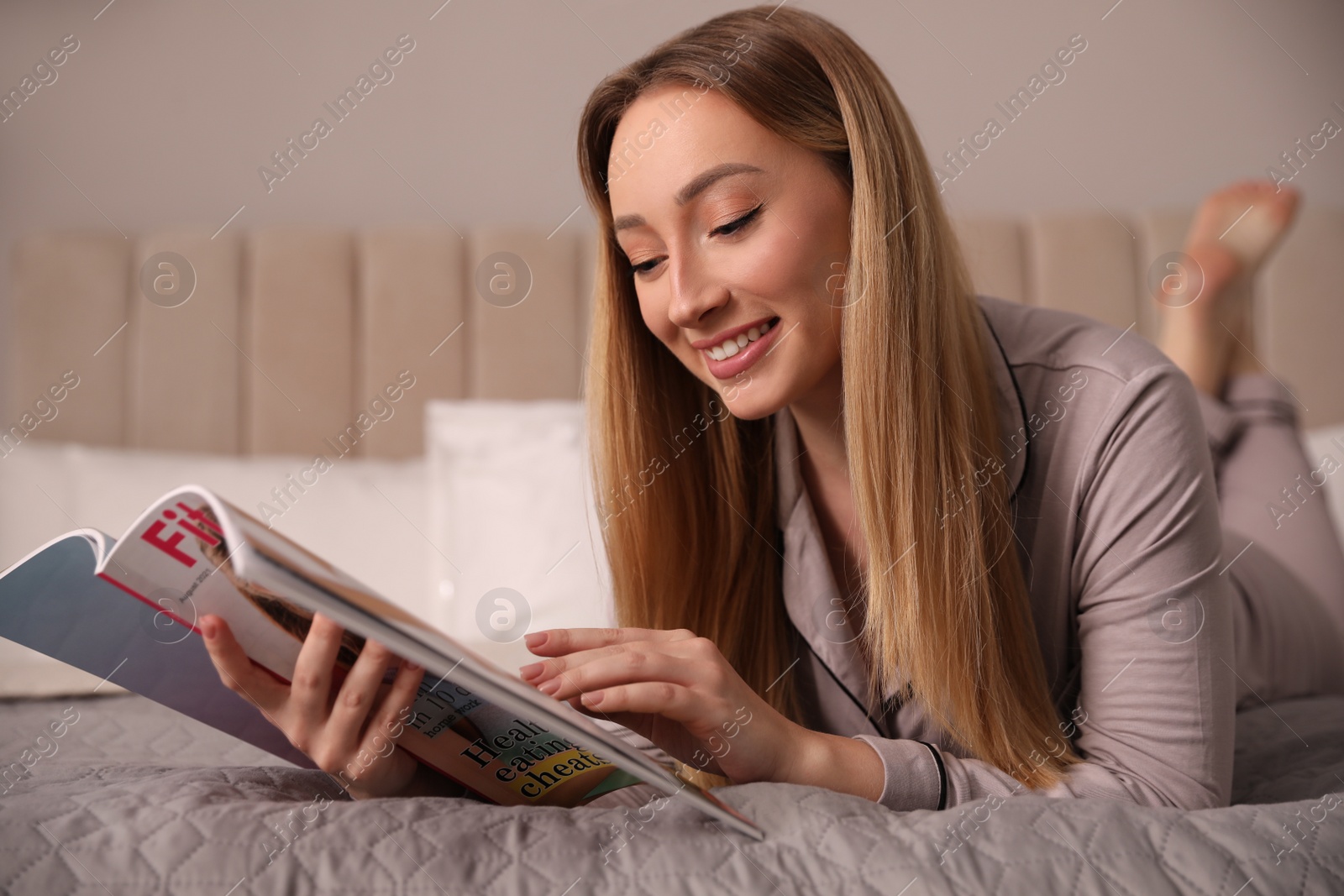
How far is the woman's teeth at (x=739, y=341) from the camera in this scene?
92cm

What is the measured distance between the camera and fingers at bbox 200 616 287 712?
0.60 meters

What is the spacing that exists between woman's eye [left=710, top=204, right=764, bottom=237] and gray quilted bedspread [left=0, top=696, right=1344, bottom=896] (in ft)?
1.61

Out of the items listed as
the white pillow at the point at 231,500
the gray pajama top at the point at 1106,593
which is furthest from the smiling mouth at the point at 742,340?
the white pillow at the point at 231,500

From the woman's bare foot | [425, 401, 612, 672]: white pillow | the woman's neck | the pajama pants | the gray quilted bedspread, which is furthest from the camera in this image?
the woman's bare foot

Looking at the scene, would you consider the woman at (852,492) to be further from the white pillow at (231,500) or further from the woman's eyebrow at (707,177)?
the white pillow at (231,500)

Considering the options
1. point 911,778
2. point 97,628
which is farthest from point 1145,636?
point 97,628

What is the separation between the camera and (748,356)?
36.3 inches

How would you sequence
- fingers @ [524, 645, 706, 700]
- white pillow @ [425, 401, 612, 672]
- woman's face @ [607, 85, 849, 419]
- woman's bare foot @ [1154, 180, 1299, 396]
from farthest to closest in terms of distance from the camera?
woman's bare foot @ [1154, 180, 1299, 396] → white pillow @ [425, 401, 612, 672] → woman's face @ [607, 85, 849, 419] → fingers @ [524, 645, 706, 700]

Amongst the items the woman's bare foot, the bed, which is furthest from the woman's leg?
the bed

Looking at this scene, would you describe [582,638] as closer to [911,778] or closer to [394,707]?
[394,707]

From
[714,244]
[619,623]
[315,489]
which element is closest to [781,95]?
[714,244]

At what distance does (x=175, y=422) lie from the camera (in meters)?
2.00

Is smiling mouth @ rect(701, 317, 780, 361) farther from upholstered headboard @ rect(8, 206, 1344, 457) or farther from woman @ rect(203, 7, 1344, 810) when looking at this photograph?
upholstered headboard @ rect(8, 206, 1344, 457)

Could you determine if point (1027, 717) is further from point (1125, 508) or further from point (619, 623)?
point (619, 623)
